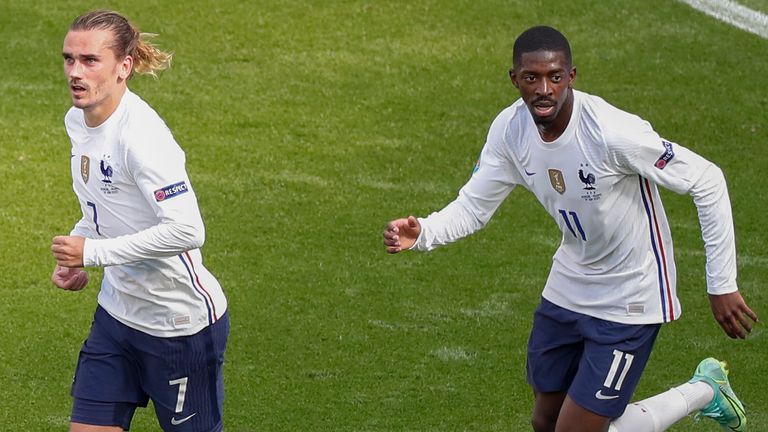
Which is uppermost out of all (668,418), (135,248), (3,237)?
(135,248)

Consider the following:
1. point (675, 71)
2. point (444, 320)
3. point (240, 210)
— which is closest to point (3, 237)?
point (240, 210)

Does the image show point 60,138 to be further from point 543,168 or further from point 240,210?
point 543,168

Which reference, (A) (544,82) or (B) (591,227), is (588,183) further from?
(A) (544,82)

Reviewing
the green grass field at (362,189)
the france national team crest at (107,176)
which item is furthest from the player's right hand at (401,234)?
the green grass field at (362,189)

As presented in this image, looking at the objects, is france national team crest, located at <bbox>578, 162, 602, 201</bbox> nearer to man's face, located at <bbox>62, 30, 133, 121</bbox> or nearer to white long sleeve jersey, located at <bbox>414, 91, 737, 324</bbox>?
white long sleeve jersey, located at <bbox>414, 91, 737, 324</bbox>

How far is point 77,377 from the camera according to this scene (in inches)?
218

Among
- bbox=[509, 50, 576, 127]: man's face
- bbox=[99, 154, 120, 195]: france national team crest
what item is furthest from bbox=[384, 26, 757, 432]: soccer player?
bbox=[99, 154, 120, 195]: france national team crest

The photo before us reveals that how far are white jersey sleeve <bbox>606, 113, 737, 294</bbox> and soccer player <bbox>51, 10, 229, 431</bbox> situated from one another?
63.1 inches

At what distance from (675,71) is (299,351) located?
5520 millimetres

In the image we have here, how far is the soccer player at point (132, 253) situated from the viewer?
5.10 meters

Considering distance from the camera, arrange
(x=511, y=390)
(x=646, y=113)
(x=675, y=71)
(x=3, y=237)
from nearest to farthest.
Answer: (x=511, y=390) < (x=3, y=237) < (x=646, y=113) < (x=675, y=71)

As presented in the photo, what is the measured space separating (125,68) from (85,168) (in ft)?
1.39

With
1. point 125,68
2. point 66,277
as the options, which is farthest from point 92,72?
point 66,277

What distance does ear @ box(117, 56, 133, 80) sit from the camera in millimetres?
5387
